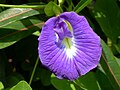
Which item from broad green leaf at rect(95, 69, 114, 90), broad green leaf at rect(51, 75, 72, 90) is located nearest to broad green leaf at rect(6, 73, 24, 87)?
broad green leaf at rect(51, 75, 72, 90)

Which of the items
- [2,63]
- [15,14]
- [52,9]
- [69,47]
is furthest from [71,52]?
[2,63]

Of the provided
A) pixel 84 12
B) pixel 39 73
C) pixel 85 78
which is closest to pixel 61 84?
pixel 85 78

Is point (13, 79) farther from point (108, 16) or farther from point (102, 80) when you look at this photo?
point (108, 16)

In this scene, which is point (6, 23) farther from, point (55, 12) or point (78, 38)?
point (78, 38)

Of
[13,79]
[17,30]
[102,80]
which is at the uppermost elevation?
[17,30]

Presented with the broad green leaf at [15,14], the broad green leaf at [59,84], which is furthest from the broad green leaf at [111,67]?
the broad green leaf at [15,14]

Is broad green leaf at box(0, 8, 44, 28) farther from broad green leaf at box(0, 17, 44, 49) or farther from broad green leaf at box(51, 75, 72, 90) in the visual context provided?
broad green leaf at box(51, 75, 72, 90)
